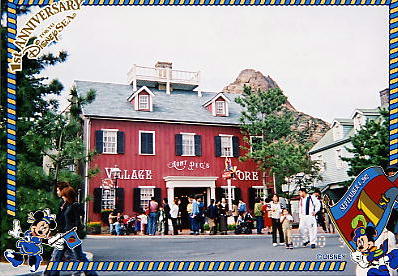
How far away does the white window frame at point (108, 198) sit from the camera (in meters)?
17.9

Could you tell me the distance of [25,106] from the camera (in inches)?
338

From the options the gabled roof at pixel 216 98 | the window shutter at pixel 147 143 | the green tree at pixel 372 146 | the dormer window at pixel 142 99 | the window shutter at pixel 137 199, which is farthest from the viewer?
the gabled roof at pixel 216 98

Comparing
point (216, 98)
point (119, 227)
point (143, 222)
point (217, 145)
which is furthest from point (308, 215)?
point (217, 145)

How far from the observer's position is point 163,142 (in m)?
20.0

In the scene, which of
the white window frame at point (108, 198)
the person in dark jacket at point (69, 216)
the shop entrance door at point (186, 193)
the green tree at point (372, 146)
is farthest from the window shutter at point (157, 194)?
the person in dark jacket at point (69, 216)

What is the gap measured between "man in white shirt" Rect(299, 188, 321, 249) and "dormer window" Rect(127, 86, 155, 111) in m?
10.8

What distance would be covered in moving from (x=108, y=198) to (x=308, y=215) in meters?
10.3

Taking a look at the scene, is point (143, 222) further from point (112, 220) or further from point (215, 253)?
point (215, 253)

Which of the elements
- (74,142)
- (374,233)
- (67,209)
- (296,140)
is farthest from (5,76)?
(296,140)

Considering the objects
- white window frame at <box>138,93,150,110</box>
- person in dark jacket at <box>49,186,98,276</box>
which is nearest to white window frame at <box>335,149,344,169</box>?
person in dark jacket at <box>49,186,98,276</box>

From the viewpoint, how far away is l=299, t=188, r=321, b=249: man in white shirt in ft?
32.6

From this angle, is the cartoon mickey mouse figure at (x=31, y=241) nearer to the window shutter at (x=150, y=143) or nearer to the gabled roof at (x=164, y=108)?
the gabled roof at (x=164, y=108)

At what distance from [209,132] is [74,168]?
40.6ft

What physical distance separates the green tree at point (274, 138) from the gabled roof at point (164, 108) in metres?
2.88
